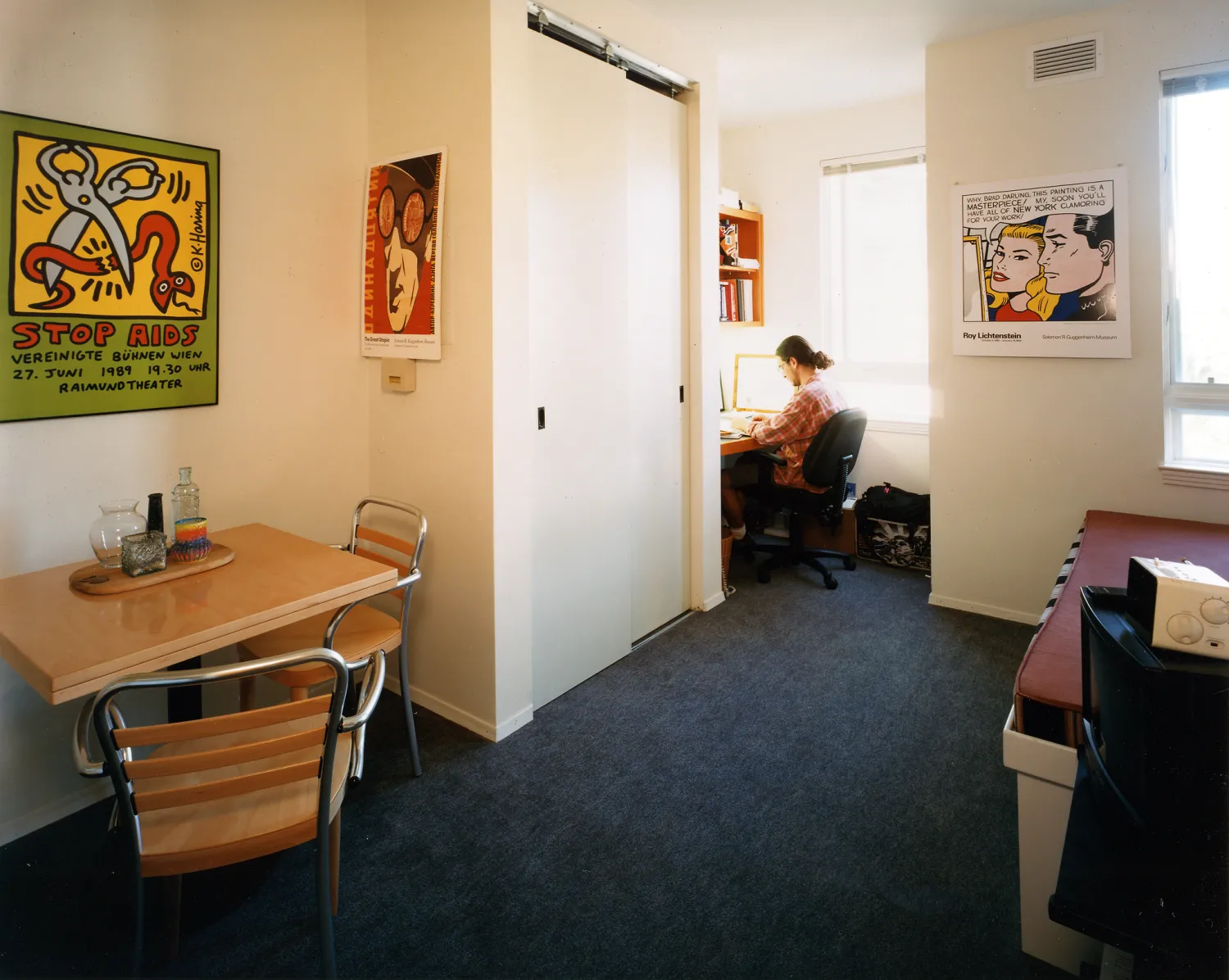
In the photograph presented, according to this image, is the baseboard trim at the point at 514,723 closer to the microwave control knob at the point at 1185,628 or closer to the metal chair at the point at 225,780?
the metal chair at the point at 225,780

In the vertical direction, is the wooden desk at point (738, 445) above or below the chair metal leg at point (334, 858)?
above

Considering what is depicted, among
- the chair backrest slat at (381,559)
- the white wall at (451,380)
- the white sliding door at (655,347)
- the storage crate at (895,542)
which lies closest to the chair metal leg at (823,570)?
the storage crate at (895,542)

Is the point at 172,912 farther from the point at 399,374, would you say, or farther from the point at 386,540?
the point at 399,374

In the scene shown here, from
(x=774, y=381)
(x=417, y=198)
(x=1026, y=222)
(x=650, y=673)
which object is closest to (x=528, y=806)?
(x=650, y=673)

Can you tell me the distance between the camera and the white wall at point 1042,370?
2916 mm

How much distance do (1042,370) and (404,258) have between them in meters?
2.67

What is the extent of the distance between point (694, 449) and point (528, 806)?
1855 mm

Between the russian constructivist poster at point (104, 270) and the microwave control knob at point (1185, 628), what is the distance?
2.47 m

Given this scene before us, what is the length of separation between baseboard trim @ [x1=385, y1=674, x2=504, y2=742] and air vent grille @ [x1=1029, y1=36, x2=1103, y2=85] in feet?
10.7

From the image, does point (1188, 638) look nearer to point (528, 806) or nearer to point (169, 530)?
point (528, 806)

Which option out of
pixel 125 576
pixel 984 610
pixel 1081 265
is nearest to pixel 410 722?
pixel 125 576

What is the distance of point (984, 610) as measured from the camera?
11.6ft

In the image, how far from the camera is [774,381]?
4910 mm

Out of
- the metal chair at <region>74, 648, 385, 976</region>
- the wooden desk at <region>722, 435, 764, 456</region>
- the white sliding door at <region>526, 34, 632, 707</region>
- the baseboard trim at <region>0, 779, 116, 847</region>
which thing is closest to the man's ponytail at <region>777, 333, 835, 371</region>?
the wooden desk at <region>722, 435, 764, 456</region>
